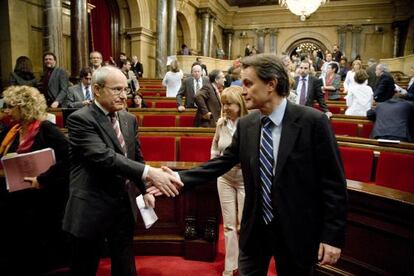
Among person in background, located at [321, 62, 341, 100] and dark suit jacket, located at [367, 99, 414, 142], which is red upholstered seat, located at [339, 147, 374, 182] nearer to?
dark suit jacket, located at [367, 99, 414, 142]

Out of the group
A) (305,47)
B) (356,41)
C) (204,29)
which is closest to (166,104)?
(204,29)

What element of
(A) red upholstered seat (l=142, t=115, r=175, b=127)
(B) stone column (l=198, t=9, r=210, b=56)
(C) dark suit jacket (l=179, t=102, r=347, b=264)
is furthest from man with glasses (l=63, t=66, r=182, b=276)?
(B) stone column (l=198, t=9, r=210, b=56)

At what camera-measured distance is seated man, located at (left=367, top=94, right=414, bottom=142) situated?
146 inches

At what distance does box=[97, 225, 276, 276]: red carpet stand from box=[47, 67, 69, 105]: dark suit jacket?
3.04m

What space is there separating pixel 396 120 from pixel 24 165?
3.76 meters

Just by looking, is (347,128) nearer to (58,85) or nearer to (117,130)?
(117,130)

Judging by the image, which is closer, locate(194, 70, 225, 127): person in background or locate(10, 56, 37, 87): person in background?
locate(194, 70, 225, 127): person in background

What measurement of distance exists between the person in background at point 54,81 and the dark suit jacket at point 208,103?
2122 millimetres

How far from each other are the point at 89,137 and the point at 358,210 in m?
1.63

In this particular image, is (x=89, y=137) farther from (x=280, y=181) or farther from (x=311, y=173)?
(x=311, y=173)

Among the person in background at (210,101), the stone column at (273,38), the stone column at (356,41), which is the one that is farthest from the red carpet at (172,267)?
the stone column at (273,38)

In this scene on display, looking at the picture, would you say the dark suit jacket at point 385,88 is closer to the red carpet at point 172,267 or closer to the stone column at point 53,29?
the red carpet at point 172,267

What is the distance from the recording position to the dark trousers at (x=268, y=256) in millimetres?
1392

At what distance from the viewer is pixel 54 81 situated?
4887 mm
